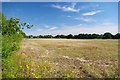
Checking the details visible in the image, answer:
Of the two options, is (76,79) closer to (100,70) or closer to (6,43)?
(100,70)

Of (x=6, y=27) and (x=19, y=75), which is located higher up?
(x=6, y=27)

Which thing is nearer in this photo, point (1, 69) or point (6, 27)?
point (1, 69)

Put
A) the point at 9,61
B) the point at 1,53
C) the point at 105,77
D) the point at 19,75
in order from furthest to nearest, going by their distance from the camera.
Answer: the point at 105,77 < the point at 19,75 < the point at 9,61 < the point at 1,53

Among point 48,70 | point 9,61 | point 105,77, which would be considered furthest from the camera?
point 48,70

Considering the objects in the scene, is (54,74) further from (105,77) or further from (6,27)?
(6,27)

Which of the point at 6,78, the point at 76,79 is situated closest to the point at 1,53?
the point at 6,78

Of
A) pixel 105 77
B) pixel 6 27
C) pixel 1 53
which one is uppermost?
pixel 6 27

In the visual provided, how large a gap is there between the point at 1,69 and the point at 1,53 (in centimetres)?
54

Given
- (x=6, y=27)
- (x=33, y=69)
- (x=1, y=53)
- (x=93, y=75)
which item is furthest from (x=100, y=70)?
(x=1, y=53)

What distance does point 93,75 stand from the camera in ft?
31.1

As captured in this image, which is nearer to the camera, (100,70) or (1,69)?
(1,69)

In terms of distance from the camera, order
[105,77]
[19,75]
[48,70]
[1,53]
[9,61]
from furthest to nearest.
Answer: [48,70] < [105,77] < [19,75] < [9,61] < [1,53]

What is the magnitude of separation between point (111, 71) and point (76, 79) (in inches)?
88.1

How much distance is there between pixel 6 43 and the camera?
682cm
